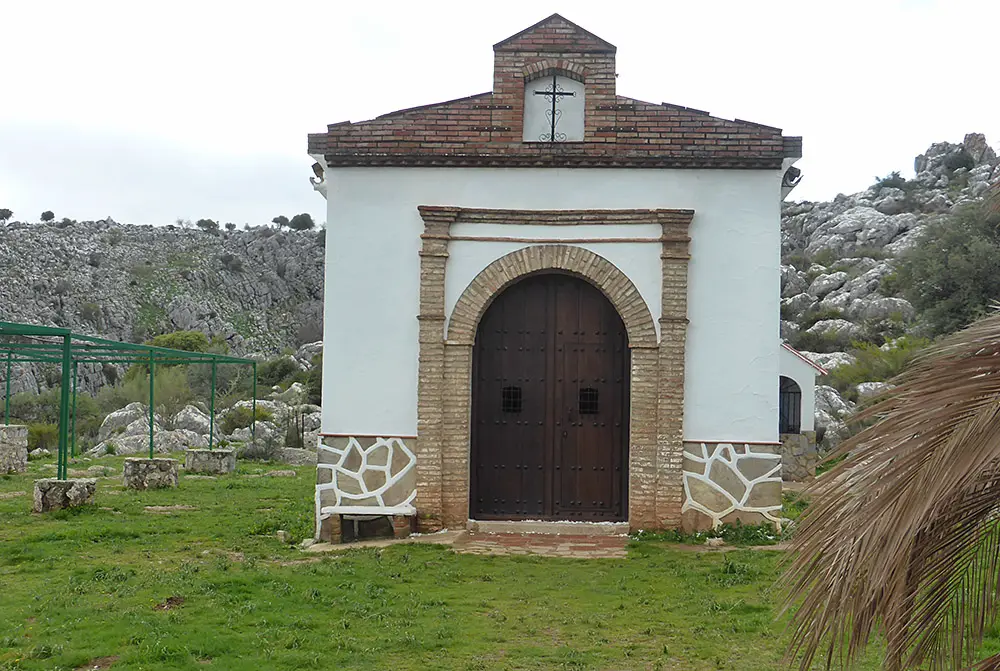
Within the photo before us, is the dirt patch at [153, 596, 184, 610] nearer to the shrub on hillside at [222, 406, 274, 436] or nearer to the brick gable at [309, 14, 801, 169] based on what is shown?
the brick gable at [309, 14, 801, 169]

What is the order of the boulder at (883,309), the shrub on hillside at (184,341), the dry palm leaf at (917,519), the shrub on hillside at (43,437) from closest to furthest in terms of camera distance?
the dry palm leaf at (917,519), the shrub on hillside at (43,437), the boulder at (883,309), the shrub on hillside at (184,341)

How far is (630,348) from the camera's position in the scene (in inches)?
380

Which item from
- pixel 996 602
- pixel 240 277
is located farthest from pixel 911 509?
pixel 240 277

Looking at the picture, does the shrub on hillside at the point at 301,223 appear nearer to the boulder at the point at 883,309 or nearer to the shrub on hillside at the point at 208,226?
the shrub on hillside at the point at 208,226

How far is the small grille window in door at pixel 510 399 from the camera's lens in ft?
32.7

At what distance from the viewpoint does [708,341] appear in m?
9.55

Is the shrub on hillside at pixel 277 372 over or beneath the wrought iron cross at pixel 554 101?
beneath

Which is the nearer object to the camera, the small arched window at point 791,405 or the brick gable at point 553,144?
the brick gable at point 553,144

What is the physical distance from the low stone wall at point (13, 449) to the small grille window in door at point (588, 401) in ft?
38.6

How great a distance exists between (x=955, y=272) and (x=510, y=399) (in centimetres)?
1735

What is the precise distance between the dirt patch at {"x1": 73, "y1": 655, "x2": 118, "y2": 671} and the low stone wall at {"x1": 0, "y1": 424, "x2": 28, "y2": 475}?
12.8m

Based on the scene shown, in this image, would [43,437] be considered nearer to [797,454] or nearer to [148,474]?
[148,474]

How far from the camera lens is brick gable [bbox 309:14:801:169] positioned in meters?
9.59

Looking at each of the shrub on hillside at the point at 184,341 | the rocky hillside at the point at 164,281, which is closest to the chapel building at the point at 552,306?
the shrub on hillside at the point at 184,341
